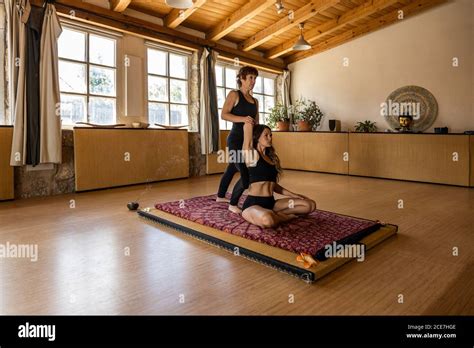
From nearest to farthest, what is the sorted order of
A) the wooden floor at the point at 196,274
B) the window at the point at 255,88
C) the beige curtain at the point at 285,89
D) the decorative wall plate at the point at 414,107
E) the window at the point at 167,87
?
the wooden floor at the point at 196,274
the window at the point at 167,87
the decorative wall plate at the point at 414,107
the window at the point at 255,88
the beige curtain at the point at 285,89

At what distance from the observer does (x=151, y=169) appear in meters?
5.91

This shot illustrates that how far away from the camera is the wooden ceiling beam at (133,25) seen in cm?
484

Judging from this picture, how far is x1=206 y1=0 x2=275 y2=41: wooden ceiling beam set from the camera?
18.7 feet

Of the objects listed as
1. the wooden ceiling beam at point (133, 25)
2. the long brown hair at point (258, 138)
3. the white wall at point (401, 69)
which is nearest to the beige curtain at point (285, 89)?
the white wall at point (401, 69)

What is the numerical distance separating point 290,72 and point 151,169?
4956mm

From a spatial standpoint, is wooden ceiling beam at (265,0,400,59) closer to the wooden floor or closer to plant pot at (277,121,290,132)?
plant pot at (277,121,290,132)

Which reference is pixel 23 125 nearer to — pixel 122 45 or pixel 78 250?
pixel 122 45

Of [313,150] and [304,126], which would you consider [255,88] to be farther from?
[313,150]

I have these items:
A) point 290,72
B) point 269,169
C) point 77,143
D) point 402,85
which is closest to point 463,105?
point 402,85

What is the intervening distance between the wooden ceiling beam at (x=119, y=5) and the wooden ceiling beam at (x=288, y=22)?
2964 millimetres

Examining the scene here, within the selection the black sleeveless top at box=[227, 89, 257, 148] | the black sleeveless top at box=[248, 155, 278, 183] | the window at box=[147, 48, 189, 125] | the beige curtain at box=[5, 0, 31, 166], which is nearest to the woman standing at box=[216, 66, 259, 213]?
the black sleeveless top at box=[227, 89, 257, 148]

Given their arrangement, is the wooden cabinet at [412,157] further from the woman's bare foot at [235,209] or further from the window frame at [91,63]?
the window frame at [91,63]

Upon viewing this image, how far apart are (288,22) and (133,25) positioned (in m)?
2.94

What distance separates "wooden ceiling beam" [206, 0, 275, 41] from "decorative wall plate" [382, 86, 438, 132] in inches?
132
